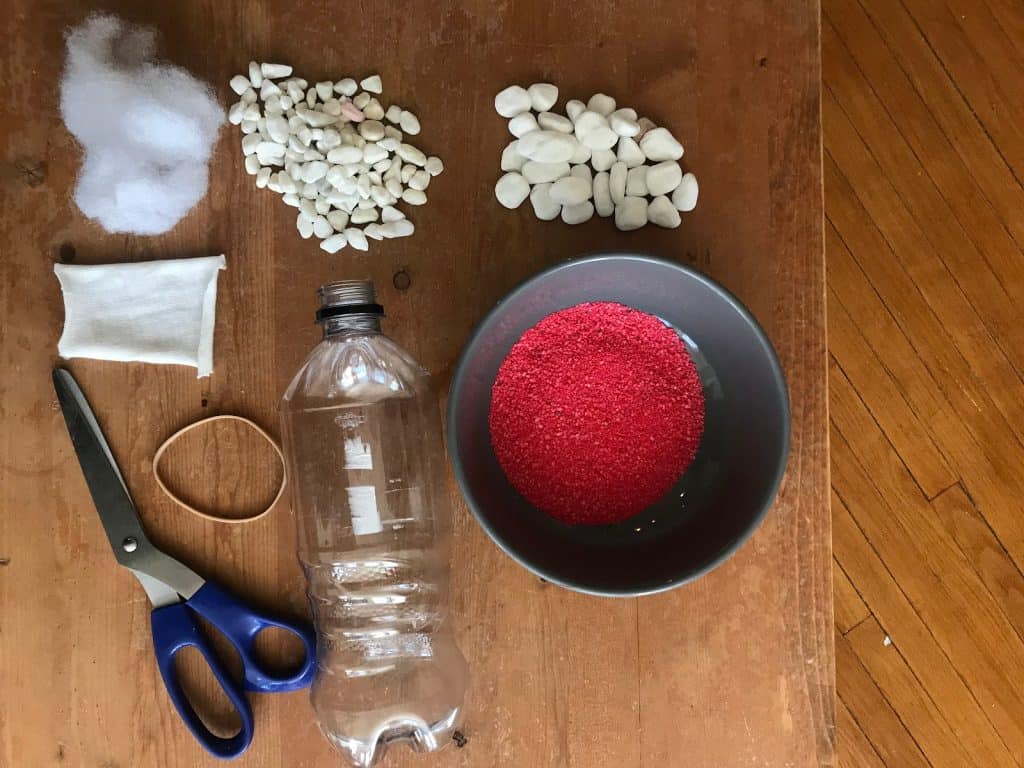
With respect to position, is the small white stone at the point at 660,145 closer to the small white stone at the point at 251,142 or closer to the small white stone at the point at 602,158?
the small white stone at the point at 602,158

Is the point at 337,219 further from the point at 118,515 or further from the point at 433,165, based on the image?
the point at 118,515

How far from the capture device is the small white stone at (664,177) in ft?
2.16

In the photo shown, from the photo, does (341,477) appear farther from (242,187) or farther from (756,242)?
(756,242)

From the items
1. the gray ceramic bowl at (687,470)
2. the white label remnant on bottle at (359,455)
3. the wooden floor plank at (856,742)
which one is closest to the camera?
the gray ceramic bowl at (687,470)

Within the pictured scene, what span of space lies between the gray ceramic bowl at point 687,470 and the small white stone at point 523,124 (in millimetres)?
144

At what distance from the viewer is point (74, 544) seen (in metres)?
0.66

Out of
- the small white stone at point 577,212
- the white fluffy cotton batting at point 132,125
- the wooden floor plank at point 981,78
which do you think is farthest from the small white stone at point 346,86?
the wooden floor plank at point 981,78

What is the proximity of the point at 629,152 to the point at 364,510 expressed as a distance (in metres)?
0.38

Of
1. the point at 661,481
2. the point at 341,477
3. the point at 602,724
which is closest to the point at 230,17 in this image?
the point at 341,477

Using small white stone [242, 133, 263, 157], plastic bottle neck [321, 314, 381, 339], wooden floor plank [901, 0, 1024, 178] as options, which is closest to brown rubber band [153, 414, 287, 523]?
plastic bottle neck [321, 314, 381, 339]

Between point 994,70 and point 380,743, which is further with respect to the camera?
point 994,70

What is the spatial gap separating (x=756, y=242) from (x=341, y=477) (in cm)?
40

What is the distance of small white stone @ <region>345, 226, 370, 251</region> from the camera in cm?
66

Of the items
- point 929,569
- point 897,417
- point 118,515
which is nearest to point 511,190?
point 118,515
